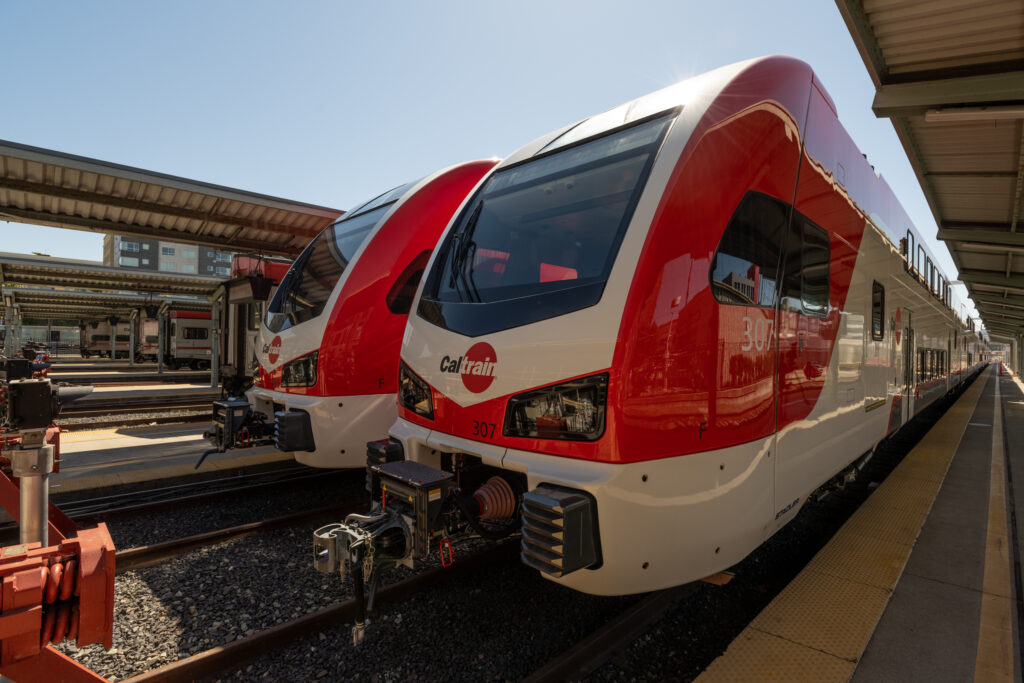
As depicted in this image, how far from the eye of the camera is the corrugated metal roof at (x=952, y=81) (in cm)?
491

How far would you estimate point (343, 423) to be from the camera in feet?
14.3

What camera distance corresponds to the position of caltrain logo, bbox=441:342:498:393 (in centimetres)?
264

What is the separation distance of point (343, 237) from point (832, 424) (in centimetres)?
436

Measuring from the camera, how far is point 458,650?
273 centimetres

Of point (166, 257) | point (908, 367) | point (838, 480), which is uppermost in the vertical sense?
point (166, 257)

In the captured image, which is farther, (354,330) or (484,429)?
(354,330)

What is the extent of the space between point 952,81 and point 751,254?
16.9 ft

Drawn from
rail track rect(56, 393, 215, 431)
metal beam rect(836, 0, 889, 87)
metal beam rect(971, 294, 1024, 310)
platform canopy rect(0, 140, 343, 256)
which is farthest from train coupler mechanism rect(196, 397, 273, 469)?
metal beam rect(971, 294, 1024, 310)

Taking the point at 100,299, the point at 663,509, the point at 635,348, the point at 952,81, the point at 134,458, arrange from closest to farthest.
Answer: the point at 635,348
the point at 663,509
the point at 952,81
the point at 134,458
the point at 100,299

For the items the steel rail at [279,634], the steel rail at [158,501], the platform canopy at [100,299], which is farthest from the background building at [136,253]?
the steel rail at [279,634]

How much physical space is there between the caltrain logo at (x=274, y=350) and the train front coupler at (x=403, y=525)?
2.59m

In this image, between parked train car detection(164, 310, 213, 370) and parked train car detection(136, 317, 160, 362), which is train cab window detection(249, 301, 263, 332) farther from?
parked train car detection(136, 317, 160, 362)

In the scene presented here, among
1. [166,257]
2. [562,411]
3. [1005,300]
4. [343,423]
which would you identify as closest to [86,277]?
[343,423]

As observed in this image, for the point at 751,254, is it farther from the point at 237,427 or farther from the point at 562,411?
the point at 237,427
